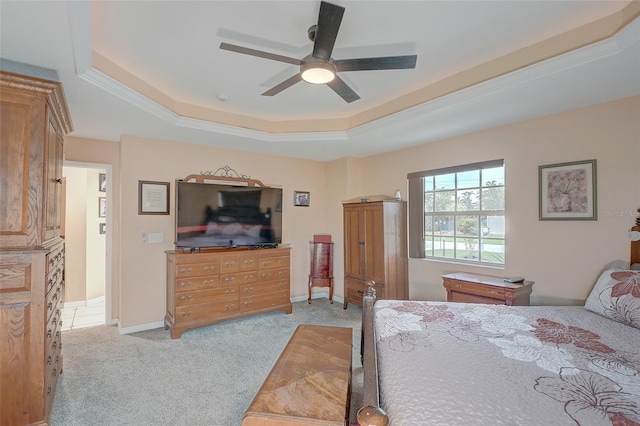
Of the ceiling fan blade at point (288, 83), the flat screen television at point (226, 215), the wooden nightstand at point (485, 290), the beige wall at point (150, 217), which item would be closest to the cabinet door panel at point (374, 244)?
the wooden nightstand at point (485, 290)

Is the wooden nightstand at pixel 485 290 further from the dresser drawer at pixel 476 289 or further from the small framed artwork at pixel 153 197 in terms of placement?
the small framed artwork at pixel 153 197

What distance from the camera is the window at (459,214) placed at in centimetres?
367

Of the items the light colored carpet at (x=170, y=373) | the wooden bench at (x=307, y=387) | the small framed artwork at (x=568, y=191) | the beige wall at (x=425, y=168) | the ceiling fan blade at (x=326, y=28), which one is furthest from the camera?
the small framed artwork at (x=568, y=191)

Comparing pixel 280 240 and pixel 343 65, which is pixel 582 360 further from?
pixel 280 240

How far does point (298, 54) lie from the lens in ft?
8.34

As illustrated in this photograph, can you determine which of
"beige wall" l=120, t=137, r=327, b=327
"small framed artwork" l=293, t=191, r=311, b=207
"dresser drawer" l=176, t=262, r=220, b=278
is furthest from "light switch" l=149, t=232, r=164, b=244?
"small framed artwork" l=293, t=191, r=311, b=207

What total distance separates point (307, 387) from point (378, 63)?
2043 mm

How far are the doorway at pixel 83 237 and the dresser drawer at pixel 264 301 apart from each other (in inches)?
93.0

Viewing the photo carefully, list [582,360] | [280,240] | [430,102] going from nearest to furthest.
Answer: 1. [582,360]
2. [430,102]
3. [280,240]

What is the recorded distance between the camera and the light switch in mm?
3953

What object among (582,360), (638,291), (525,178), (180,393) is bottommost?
(180,393)

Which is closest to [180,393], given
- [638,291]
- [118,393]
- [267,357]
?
[118,393]

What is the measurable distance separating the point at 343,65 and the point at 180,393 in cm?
285

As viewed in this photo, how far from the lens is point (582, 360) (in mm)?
1528
